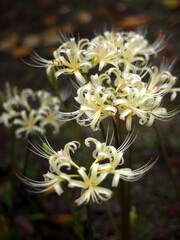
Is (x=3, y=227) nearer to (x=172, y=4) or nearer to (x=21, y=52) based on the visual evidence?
(x=21, y=52)

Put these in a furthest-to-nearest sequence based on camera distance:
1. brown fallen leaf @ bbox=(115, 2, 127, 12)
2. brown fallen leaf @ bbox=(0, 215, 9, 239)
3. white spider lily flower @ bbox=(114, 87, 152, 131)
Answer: brown fallen leaf @ bbox=(115, 2, 127, 12) → brown fallen leaf @ bbox=(0, 215, 9, 239) → white spider lily flower @ bbox=(114, 87, 152, 131)

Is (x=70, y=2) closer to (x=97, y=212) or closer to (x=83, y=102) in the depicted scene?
(x=97, y=212)

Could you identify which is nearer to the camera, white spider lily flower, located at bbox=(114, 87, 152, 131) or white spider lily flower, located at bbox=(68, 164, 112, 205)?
white spider lily flower, located at bbox=(68, 164, 112, 205)

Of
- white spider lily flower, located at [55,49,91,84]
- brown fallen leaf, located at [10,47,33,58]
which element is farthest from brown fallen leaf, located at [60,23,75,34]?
white spider lily flower, located at [55,49,91,84]

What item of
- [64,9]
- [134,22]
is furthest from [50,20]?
[134,22]

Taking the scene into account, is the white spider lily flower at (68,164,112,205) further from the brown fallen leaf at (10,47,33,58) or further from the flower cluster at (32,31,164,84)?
the brown fallen leaf at (10,47,33,58)

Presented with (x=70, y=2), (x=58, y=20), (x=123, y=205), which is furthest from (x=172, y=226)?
(x=70, y=2)

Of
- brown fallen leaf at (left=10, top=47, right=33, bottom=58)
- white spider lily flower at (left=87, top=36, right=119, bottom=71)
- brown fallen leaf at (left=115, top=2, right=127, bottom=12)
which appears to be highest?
brown fallen leaf at (left=115, top=2, right=127, bottom=12)

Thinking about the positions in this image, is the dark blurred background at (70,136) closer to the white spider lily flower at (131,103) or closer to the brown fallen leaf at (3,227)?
the brown fallen leaf at (3,227)
